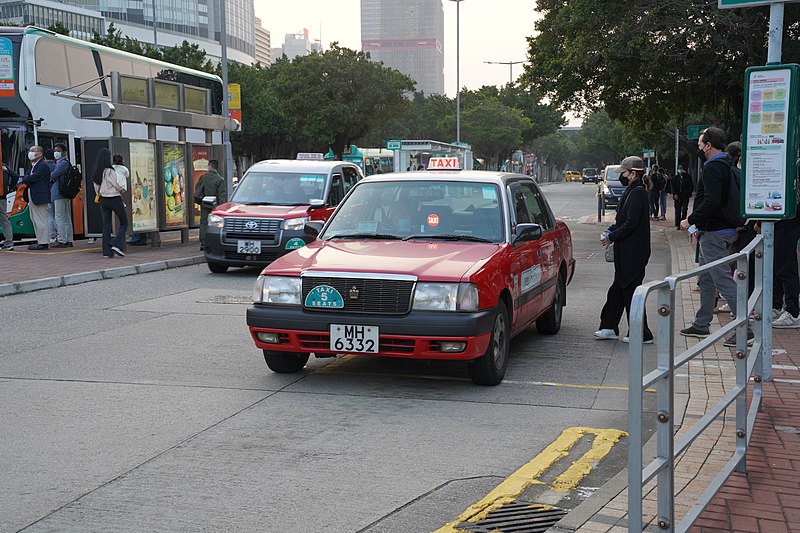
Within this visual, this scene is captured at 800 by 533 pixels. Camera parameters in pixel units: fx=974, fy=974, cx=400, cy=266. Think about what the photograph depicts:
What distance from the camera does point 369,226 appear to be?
27.2 ft

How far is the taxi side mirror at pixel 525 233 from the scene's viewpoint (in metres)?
7.94

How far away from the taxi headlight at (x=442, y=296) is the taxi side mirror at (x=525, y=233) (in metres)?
1.13

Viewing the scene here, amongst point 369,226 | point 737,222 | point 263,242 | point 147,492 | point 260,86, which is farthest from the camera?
point 260,86

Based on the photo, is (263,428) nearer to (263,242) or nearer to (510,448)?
(510,448)

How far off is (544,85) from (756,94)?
21.5 meters

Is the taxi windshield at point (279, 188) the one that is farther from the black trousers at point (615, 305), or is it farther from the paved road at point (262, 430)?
the black trousers at point (615, 305)

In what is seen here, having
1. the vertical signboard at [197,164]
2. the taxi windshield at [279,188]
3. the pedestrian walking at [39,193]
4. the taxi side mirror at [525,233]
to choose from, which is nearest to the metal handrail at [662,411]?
the taxi side mirror at [525,233]

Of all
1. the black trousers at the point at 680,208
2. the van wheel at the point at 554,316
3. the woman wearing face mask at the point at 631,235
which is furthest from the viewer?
the black trousers at the point at 680,208

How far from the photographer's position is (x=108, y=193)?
16953 millimetres

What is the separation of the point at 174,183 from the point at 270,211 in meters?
5.93

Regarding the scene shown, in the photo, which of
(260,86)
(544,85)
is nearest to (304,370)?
(544,85)

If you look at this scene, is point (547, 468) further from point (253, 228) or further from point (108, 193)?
point (108, 193)

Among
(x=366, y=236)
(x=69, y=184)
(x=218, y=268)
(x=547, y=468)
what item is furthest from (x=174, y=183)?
(x=547, y=468)

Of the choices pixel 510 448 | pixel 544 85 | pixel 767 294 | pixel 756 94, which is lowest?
pixel 510 448
